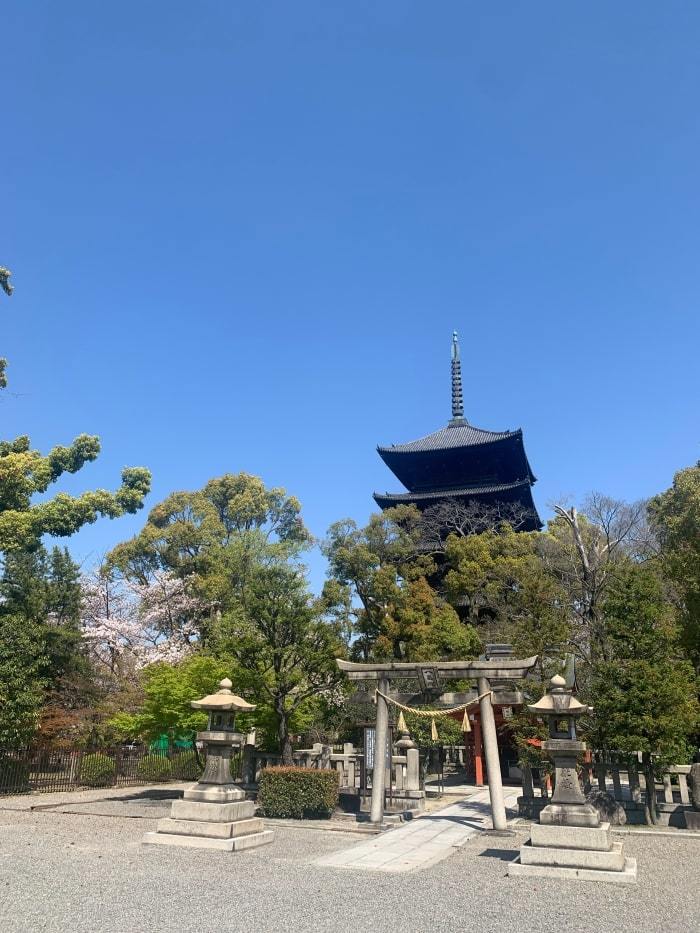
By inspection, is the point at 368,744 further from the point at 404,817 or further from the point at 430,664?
the point at 430,664

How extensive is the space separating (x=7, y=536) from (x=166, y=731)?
42.2 ft

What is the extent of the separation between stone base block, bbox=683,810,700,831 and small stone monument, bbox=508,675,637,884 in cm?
467

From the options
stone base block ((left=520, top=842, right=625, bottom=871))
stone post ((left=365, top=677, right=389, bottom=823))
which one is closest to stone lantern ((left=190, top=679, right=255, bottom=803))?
stone post ((left=365, top=677, right=389, bottom=823))

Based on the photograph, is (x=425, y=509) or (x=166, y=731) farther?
(x=425, y=509)

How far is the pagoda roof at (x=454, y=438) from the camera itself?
38938 mm

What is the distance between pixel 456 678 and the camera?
42.4 ft

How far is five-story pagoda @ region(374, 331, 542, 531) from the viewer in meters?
37.5

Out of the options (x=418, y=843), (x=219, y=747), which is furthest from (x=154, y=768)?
(x=418, y=843)

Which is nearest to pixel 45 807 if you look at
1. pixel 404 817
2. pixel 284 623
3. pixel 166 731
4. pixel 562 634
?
pixel 166 731

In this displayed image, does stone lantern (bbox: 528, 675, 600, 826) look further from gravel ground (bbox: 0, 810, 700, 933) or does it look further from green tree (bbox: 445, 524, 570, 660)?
green tree (bbox: 445, 524, 570, 660)

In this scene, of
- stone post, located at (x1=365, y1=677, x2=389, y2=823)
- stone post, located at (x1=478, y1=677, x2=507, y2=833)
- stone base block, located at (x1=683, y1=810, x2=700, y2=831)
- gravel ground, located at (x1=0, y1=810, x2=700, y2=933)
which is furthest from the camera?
stone post, located at (x1=365, y1=677, x2=389, y2=823)

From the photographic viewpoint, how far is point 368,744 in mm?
14695

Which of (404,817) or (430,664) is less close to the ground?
(430,664)

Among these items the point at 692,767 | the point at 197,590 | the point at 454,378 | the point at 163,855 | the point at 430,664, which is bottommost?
the point at 163,855
